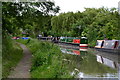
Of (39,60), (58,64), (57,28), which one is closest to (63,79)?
(58,64)

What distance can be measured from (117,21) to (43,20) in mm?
10296

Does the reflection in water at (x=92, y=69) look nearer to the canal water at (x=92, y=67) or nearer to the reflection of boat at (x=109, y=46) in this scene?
the canal water at (x=92, y=67)

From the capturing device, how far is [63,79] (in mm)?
7723

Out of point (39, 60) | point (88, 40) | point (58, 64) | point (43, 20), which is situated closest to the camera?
point (58, 64)

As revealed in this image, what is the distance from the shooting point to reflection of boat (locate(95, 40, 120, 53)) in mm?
26763

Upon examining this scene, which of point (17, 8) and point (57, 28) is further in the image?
point (57, 28)

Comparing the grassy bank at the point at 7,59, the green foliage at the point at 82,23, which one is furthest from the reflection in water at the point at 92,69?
the green foliage at the point at 82,23

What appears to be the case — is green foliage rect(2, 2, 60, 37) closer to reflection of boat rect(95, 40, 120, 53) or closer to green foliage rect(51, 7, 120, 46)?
reflection of boat rect(95, 40, 120, 53)

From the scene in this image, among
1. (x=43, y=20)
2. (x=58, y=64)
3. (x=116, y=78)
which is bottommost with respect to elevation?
(x=116, y=78)

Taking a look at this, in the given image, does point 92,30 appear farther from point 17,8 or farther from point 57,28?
point 17,8

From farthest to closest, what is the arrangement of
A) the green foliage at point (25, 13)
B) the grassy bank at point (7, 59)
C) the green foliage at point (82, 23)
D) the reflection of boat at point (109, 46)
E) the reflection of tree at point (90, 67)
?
the green foliage at point (82, 23)
the reflection of boat at point (109, 46)
the green foliage at point (25, 13)
the reflection of tree at point (90, 67)
the grassy bank at point (7, 59)

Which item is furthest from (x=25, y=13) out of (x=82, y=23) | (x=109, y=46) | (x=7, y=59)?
(x=82, y=23)

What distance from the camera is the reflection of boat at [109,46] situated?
26.8 meters

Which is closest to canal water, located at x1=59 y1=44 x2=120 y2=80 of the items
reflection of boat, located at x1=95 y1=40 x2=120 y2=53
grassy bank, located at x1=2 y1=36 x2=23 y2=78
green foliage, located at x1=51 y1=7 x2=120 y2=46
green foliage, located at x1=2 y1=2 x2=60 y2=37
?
grassy bank, located at x1=2 y1=36 x2=23 y2=78
